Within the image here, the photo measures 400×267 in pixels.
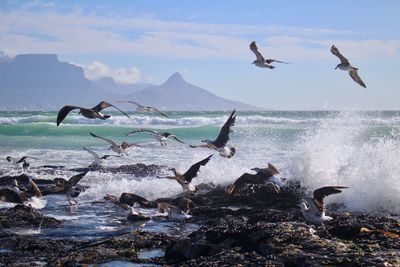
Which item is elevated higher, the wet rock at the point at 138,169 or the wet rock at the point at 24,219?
the wet rock at the point at 138,169

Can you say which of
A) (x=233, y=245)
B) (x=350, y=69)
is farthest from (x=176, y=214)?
(x=350, y=69)

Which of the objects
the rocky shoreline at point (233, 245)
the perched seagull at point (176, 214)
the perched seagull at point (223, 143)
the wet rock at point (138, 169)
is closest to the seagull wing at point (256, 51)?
the perched seagull at point (223, 143)

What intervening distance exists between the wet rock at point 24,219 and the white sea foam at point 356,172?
23.9ft

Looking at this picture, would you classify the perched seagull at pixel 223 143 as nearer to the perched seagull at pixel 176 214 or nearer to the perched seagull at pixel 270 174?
the perched seagull at pixel 270 174

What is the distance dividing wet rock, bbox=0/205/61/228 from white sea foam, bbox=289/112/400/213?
7.28 metres

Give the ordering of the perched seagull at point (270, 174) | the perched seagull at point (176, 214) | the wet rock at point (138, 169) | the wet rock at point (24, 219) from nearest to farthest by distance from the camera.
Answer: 1. the wet rock at point (24, 219)
2. the perched seagull at point (176, 214)
3. the perched seagull at point (270, 174)
4. the wet rock at point (138, 169)

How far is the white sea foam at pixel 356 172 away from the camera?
49.7ft

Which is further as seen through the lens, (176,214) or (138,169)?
(138,169)

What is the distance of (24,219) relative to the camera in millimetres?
13266

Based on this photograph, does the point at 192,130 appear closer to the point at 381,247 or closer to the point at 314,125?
the point at 314,125

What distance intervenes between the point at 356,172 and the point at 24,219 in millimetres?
9247

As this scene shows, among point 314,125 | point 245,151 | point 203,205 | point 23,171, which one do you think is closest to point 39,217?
point 203,205

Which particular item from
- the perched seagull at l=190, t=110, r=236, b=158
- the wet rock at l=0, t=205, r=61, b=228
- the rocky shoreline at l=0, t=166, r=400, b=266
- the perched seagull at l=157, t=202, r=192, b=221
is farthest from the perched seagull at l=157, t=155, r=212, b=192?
the wet rock at l=0, t=205, r=61, b=228

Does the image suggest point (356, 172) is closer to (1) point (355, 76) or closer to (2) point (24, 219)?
(1) point (355, 76)
